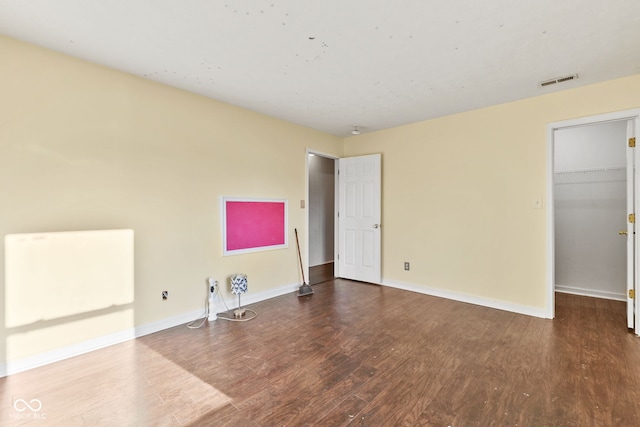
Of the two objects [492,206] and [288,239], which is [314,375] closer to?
[288,239]

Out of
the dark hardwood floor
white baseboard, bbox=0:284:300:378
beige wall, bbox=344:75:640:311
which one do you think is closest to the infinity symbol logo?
the dark hardwood floor

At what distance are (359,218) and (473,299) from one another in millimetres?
2040

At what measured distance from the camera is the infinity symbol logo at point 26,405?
180cm

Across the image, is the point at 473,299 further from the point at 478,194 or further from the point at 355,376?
the point at 355,376

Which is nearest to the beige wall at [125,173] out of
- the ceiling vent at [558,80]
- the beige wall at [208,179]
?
the beige wall at [208,179]

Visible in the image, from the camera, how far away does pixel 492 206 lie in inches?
144

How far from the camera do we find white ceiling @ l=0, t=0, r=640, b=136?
1859mm

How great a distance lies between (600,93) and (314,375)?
12.8 ft

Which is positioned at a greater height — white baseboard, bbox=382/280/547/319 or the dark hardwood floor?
white baseboard, bbox=382/280/547/319

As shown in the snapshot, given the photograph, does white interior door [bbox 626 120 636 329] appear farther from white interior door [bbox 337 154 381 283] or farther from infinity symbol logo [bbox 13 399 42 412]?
infinity symbol logo [bbox 13 399 42 412]

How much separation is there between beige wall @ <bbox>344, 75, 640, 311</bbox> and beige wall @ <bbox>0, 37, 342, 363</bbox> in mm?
2066

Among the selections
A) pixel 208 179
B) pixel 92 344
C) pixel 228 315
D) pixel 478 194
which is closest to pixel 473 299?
pixel 478 194

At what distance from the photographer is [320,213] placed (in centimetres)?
639

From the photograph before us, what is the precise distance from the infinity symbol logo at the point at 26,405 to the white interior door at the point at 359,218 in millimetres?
3924
